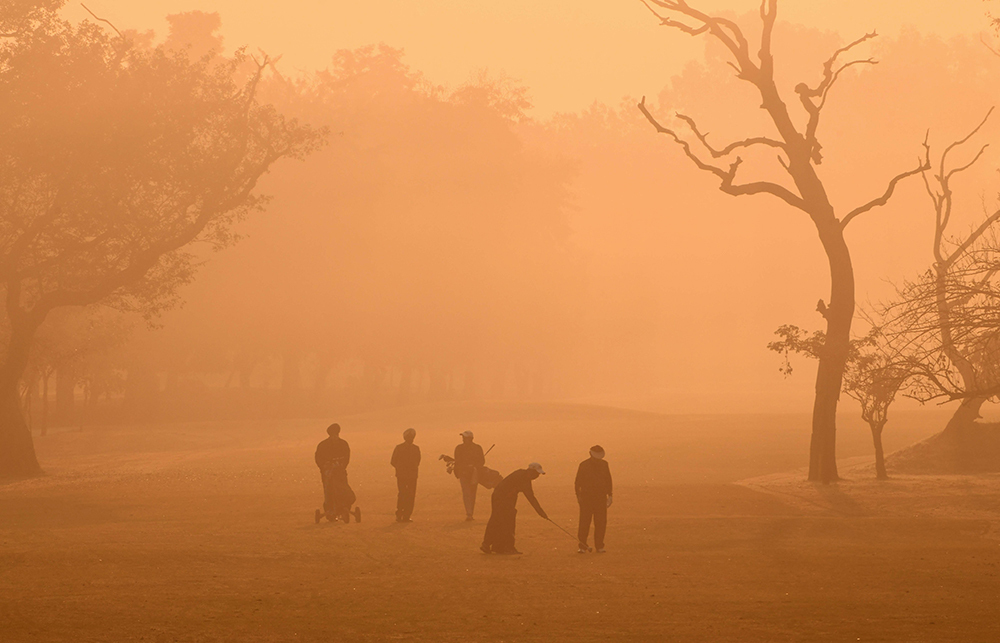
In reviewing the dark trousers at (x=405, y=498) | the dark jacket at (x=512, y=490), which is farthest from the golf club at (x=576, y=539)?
the dark trousers at (x=405, y=498)

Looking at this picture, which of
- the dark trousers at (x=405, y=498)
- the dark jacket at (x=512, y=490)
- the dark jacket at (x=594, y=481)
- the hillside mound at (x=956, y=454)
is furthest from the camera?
the hillside mound at (x=956, y=454)

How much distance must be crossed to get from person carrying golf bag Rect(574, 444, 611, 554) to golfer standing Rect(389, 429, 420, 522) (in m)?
4.86

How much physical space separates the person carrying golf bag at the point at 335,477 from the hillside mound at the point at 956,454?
56.7 feet

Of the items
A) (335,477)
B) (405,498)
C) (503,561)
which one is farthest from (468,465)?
(503,561)

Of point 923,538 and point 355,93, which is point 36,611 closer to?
point 923,538

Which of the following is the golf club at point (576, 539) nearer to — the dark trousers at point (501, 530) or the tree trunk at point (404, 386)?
the dark trousers at point (501, 530)

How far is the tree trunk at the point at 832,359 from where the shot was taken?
30109 mm

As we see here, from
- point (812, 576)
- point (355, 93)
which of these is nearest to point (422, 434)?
point (355, 93)

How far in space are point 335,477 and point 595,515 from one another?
244 inches

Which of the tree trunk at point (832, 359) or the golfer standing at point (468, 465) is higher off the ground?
the tree trunk at point (832, 359)

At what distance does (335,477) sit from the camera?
23.6 meters

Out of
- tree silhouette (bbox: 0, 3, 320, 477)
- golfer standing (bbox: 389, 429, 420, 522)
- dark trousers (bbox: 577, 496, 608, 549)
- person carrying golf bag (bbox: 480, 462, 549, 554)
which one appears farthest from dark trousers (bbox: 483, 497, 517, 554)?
tree silhouette (bbox: 0, 3, 320, 477)

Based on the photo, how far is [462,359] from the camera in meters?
75.9

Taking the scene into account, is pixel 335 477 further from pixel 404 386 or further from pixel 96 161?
pixel 404 386
